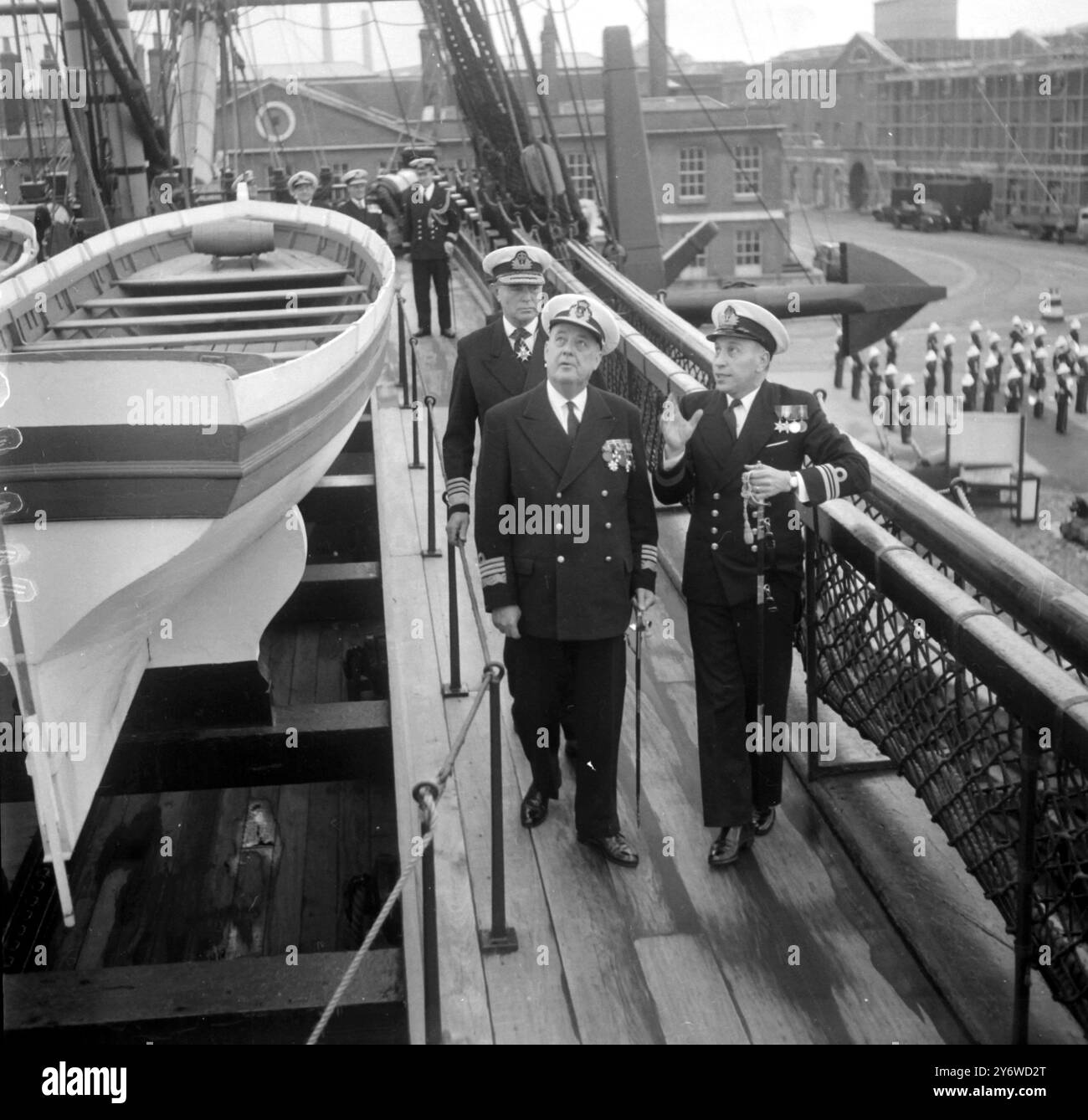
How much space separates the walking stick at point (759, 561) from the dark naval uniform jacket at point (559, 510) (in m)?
0.33

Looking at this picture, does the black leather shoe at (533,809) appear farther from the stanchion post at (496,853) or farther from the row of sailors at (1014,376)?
the row of sailors at (1014,376)

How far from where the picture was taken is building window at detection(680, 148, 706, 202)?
53406 millimetres

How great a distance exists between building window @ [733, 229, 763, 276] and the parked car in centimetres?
571

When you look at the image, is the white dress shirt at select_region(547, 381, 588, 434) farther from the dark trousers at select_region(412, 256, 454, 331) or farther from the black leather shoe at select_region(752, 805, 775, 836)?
the dark trousers at select_region(412, 256, 454, 331)

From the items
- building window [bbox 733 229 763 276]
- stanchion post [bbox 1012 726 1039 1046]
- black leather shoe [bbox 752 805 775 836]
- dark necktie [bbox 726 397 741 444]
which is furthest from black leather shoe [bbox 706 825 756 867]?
building window [bbox 733 229 763 276]

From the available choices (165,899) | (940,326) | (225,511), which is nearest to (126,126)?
(165,899)

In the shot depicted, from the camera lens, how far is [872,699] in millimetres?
4203

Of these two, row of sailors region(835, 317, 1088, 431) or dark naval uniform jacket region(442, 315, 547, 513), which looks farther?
row of sailors region(835, 317, 1088, 431)

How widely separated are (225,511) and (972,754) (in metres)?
2.77

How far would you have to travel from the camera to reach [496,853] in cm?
363

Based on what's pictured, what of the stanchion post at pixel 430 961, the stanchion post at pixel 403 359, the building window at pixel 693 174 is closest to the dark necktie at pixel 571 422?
the stanchion post at pixel 430 961

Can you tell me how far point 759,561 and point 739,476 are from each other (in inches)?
11.2

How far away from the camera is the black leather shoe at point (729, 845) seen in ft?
13.7
